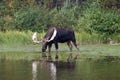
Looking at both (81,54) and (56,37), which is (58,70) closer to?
(81,54)

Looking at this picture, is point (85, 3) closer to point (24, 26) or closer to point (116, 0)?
point (116, 0)

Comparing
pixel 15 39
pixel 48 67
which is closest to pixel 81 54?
pixel 48 67

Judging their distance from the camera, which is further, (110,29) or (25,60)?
(110,29)

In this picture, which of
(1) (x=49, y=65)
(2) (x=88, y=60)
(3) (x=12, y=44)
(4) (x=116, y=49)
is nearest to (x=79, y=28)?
(3) (x=12, y=44)

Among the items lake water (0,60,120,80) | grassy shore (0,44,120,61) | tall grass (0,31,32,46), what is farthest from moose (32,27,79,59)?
lake water (0,60,120,80)

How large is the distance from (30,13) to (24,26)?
3.77ft

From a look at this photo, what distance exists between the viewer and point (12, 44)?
37.5m

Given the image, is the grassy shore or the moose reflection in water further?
the grassy shore

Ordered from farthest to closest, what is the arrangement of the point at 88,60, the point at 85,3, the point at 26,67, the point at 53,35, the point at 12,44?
1. the point at 85,3
2. the point at 12,44
3. the point at 53,35
4. the point at 88,60
5. the point at 26,67

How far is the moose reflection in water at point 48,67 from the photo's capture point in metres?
19.0

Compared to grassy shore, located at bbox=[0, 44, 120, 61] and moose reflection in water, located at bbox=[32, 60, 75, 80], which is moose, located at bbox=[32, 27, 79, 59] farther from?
moose reflection in water, located at bbox=[32, 60, 75, 80]

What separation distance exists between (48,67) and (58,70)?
1324 mm

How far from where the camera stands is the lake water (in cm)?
1866

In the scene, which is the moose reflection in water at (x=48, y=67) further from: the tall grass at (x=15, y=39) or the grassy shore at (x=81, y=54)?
the tall grass at (x=15, y=39)
